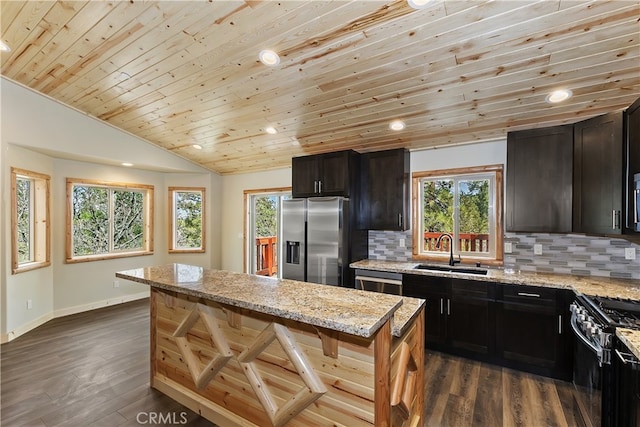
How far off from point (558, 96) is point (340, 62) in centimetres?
196

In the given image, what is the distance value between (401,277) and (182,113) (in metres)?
3.41

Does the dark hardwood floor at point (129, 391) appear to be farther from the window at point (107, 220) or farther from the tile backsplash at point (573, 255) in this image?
the window at point (107, 220)

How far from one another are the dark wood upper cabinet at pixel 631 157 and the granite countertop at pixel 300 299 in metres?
1.85

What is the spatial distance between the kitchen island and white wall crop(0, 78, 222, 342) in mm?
2546

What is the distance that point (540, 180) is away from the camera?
302 centimetres

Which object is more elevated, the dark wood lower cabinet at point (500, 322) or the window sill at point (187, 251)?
the window sill at point (187, 251)

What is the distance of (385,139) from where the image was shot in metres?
3.76

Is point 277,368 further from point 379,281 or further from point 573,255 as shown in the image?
point 573,255

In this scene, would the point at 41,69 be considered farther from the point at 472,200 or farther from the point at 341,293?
the point at 472,200

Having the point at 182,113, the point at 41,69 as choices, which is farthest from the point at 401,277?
the point at 41,69

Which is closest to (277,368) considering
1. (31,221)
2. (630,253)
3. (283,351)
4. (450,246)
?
(283,351)

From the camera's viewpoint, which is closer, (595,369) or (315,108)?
(595,369)

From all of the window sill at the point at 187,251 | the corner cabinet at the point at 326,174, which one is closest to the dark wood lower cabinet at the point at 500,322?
the corner cabinet at the point at 326,174

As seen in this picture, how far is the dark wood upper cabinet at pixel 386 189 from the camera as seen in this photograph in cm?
388
